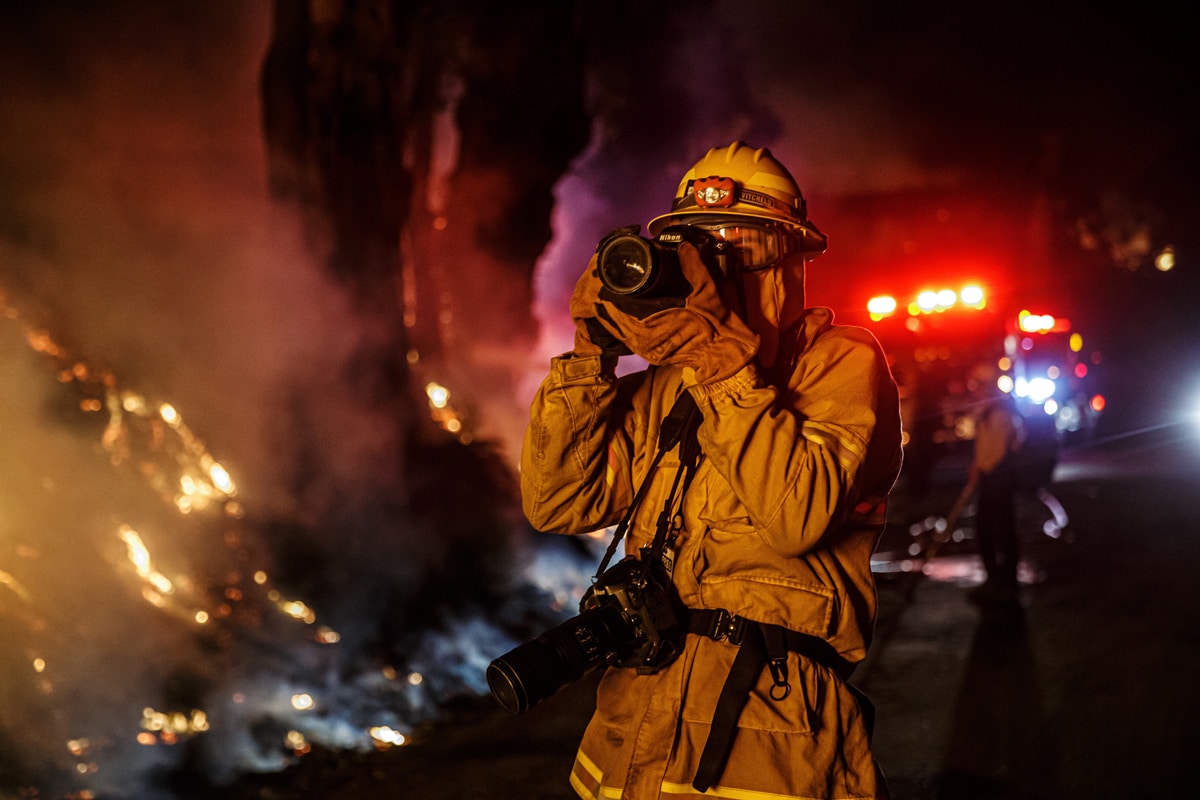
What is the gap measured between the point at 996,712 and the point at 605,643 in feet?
12.0

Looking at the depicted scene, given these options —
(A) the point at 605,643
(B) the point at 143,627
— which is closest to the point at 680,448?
(A) the point at 605,643

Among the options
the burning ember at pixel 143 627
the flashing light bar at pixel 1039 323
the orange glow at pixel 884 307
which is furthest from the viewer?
the flashing light bar at pixel 1039 323

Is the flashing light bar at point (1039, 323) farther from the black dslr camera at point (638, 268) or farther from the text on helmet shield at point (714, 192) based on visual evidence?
the black dslr camera at point (638, 268)

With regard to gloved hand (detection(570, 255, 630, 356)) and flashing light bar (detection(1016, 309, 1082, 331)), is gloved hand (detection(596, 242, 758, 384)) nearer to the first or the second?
gloved hand (detection(570, 255, 630, 356))

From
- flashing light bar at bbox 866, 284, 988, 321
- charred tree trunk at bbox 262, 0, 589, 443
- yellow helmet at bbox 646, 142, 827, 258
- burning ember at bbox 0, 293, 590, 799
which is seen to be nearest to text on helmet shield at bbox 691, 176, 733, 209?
yellow helmet at bbox 646, 142, 827, 258

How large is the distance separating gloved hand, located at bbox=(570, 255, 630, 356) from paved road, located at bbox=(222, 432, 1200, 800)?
2767mm

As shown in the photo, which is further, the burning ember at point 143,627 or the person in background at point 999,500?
the person in background at point 999,500

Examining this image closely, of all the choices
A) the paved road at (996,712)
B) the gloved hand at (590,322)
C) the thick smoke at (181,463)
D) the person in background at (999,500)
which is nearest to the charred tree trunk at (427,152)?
the thick smoke at (181,463)

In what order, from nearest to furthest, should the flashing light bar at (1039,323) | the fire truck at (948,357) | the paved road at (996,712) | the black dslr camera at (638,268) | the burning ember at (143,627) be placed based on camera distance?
the black dslr camera at (638,268) → the paved road at (996,712) → the burning ember at (143,627) → the fire truck at (948,357) → the flashing light bar at (1039,323)

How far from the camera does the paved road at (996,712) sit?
389cm

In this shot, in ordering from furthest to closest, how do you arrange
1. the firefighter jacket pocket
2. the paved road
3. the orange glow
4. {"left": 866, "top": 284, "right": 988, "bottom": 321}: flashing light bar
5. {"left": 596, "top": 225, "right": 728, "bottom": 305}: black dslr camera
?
the orange glow → {"left": 866, "top": 284, "right": 988, "bottom": 321}: flashing light bar → the paved road → the firefighter jacket pocket → {"left": 596, "top": 225, "right": 728, "bottom": 305}: black dslr camera

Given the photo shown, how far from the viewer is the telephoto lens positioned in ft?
5.73

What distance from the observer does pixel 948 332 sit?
12.6m

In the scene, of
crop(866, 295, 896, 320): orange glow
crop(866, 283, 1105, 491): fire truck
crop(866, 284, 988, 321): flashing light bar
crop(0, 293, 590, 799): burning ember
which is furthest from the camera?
crop(866, 295, 896, 320): orange glow
